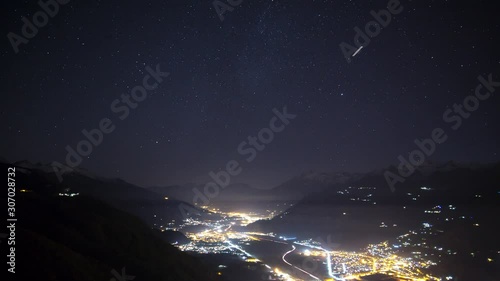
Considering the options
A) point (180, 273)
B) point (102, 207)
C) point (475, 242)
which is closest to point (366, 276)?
point (475, 242)

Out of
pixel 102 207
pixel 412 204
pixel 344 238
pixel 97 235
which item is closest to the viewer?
pixel 97 235

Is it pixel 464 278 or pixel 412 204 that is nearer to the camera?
pixel 464 278

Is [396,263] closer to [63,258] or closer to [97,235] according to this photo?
[97,235]

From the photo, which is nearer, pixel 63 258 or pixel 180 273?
pixel 63 258

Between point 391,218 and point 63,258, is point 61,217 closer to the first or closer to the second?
point 63,258

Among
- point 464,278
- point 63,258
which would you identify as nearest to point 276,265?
point 464,278

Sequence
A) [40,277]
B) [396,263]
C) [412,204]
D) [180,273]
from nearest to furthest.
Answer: [40,277] < [180,273] < [396,263] < [412,204]

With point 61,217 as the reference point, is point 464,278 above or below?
below

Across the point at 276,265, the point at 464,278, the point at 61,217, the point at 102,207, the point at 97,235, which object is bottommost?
the point at 464,278

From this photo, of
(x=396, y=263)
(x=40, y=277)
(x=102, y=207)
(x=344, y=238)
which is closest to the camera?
(x=40, y=277)
